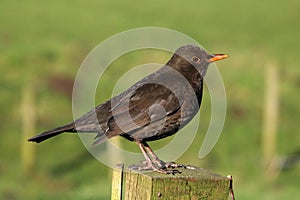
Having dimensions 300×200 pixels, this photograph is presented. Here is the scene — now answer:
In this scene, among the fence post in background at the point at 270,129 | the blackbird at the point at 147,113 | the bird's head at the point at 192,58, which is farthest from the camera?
the fence post in background at the point at 270,129

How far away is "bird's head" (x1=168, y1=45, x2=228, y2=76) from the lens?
710cm

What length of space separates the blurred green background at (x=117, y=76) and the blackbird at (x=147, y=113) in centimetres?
590

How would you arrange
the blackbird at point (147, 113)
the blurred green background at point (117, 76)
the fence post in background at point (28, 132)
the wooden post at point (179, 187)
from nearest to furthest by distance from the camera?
the wooden post at point (179, 187), the blackbird at point (147, 113), the blurred green background at point (117, 76), the fence post in background at point (28, 132)

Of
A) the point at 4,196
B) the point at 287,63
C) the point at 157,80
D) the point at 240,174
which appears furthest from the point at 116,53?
the point at 157,80

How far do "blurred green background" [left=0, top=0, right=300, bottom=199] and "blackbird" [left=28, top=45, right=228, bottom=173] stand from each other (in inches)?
232

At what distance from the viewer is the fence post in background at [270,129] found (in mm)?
17570

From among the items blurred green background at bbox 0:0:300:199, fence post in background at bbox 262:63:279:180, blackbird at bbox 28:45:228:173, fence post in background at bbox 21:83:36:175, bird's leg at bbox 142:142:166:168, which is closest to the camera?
bird's leg at bbox 142:142:166:168

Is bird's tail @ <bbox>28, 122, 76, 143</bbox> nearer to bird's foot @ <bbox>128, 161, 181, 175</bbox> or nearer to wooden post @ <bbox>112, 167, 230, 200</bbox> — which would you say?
bird's foot @ <bbox>128, 161, 181, 175</bbox>

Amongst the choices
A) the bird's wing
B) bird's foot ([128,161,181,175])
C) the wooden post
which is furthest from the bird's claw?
the bird's wing

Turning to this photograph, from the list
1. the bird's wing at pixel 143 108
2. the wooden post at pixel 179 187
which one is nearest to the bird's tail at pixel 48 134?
Result: the bird's wing at pixel 143 108

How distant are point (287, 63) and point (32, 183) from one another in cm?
1828

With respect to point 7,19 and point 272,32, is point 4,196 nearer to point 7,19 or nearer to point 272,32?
point 7,19

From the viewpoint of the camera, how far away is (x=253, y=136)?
20562mm

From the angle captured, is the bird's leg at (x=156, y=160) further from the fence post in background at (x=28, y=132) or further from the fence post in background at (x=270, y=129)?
the fence post in background at (x=270, y=129)
